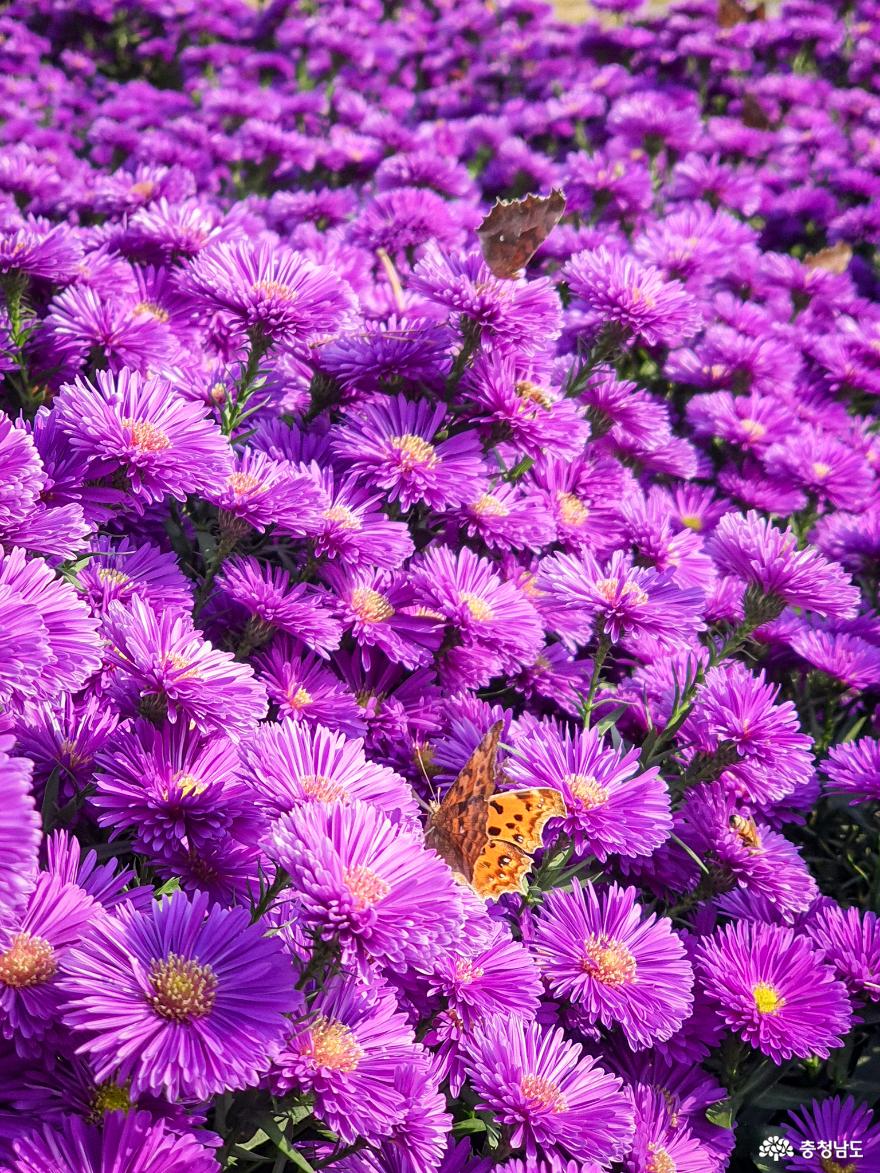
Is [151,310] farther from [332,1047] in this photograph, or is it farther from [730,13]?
[730,13]

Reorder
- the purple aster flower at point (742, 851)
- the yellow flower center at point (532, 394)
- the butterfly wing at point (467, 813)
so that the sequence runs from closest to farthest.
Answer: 1. the butterfly wing at point (467, 813)
2. the purple aster flower at point (742, 851)
3. the yellow flower center at point (532, 394)

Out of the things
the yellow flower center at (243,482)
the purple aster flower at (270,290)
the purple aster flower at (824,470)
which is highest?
the purple aster flower at (270,290)

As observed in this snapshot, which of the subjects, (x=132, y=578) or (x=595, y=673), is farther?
(x=595, y=673)

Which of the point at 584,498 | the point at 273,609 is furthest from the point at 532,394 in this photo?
the point at 273,609

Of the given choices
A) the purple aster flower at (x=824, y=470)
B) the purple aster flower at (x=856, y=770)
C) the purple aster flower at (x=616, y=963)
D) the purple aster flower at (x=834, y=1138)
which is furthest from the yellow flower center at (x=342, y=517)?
the purple aster flower at (x=824, y=470)

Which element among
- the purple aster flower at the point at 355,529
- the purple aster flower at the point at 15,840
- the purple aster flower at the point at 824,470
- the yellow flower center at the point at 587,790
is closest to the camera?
the purple aster flower at the point at 15,840

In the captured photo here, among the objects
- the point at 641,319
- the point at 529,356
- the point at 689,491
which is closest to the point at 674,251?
the point at 689,491

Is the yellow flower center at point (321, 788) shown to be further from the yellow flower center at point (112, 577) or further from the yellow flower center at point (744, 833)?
the yellow flower center at point (744, 833)
